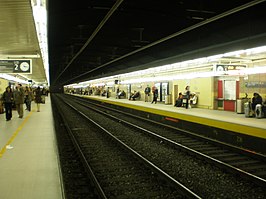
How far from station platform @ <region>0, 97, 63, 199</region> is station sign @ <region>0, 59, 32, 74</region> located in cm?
663

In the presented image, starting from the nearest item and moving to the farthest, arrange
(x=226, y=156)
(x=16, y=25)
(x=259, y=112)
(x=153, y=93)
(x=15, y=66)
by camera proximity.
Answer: (x=226, y=156) → (x=16, y=25) → (x=259, y=112) → (x=15, y=66) → (x=153, y=93)

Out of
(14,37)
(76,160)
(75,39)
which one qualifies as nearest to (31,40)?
(14,37)

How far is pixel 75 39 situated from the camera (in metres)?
11.3

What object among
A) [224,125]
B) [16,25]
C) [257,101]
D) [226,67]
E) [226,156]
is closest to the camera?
[226,156]

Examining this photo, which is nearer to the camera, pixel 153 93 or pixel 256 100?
pixel 256 100

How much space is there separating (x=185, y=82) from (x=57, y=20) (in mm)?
11294

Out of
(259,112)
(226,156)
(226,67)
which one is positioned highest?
(226,67)

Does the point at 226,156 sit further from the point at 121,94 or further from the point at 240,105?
the point at 121,94

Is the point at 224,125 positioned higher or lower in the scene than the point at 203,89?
lower

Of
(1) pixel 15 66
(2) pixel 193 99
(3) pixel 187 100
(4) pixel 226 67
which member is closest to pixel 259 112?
(4) pixel 226 67

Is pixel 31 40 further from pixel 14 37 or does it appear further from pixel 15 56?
pixel 15 56

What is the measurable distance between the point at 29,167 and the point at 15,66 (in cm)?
1070

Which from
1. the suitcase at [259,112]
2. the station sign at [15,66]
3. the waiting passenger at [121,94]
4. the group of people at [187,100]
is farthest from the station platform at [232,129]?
the waiting passenger at [121,94]

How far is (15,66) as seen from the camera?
14.5 m
